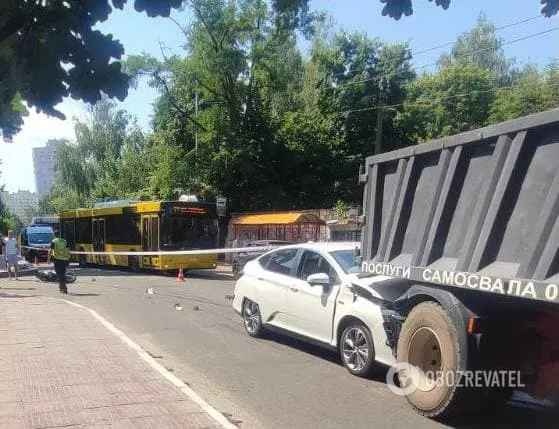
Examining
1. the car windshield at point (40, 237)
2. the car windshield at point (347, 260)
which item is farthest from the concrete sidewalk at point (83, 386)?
the car windshield at point (40, 237)

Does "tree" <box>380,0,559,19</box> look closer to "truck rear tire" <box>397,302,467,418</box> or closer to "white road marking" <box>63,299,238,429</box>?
"truck rear tire" <box>397,302,467,418</box>

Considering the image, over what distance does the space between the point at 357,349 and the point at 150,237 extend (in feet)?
60.1

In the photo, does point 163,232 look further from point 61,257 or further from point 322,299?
point 322,299

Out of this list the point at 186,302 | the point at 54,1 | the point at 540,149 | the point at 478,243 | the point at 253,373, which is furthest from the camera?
the point at 186,302

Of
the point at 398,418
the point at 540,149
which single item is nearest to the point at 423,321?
the point at 398,418

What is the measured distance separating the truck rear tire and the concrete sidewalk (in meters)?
1.88

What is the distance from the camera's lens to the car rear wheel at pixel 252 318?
998 centimetres

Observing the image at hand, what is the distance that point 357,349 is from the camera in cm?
755

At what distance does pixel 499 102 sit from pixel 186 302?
96.8 feet

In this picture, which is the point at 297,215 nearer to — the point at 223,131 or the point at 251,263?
the point at 223,131

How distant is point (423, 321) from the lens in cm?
610

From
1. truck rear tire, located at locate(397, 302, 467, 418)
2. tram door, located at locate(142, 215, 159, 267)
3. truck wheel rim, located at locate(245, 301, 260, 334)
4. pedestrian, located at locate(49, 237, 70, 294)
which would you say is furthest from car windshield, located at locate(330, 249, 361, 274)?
tram door, located at locate(142, 215, 159, 267)

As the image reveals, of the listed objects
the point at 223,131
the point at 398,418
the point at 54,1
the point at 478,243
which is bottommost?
the point at 398,418

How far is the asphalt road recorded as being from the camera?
5984 mm
